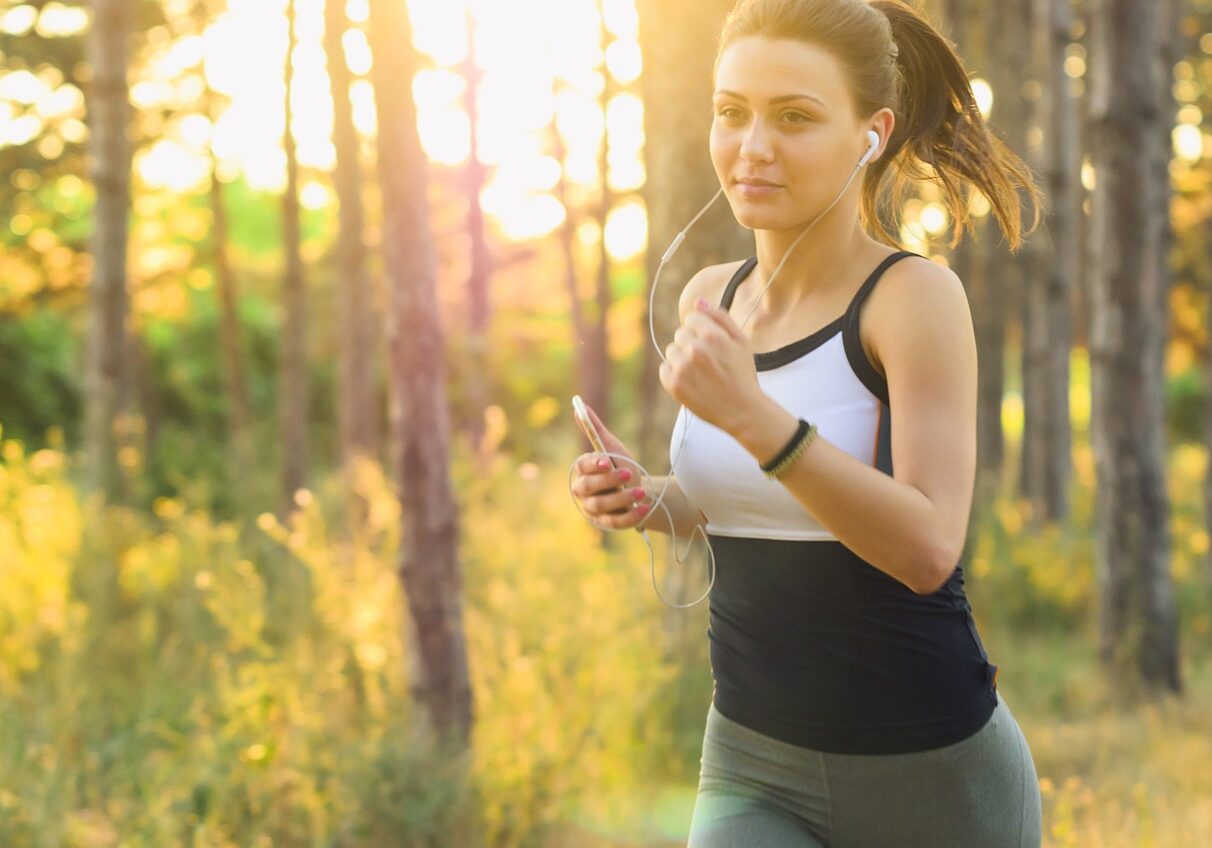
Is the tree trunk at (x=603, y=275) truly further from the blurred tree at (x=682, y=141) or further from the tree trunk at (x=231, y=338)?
the blurred tree at (x=682, y=141)

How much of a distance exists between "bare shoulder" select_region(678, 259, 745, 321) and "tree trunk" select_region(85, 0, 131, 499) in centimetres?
832

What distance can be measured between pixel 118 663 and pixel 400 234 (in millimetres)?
2978

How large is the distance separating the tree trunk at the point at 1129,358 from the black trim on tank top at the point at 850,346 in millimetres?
5981

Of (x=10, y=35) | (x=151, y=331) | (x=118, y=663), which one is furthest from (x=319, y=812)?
(x=151, y=331)

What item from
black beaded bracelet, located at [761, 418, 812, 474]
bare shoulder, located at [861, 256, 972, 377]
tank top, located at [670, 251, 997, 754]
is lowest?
tank top, located at [670, 251, 997, 754]

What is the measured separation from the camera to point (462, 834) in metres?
4.75

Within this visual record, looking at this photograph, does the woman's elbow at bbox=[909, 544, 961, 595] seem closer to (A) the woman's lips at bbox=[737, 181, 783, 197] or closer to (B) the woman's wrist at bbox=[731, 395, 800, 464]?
(B) the woman's wrist at bbox=[731, 395, 800, 464]

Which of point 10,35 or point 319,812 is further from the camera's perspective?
point 10,35

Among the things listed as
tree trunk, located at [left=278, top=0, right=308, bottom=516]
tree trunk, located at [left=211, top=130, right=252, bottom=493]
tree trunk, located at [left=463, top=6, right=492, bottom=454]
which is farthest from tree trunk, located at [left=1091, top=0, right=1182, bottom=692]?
tree trunk, located at [left=463, top=6, right=492, bottom=454]

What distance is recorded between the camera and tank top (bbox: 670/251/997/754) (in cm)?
203

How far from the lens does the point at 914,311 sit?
6.40 feet

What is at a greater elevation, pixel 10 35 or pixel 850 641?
pixel 10 35

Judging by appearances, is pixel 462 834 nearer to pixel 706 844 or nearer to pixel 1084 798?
pixel 1084 798

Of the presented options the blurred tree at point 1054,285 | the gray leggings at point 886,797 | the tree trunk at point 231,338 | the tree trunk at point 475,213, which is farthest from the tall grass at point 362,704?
the tree trunk at point 475,213
